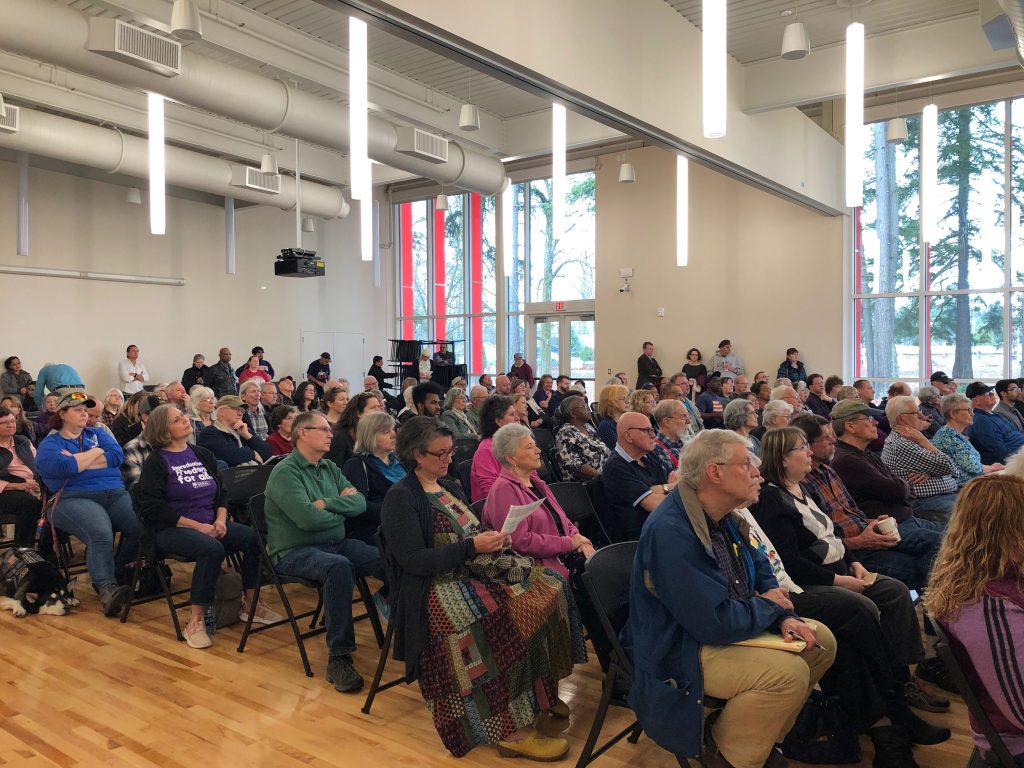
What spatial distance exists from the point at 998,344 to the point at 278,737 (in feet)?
37.4

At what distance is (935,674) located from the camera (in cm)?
325

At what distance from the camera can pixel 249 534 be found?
13.7ft

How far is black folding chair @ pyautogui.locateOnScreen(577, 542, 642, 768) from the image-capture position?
8.15ft

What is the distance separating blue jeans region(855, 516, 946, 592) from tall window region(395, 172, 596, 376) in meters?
11.5

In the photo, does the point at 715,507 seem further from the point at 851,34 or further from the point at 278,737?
the point at 851,34

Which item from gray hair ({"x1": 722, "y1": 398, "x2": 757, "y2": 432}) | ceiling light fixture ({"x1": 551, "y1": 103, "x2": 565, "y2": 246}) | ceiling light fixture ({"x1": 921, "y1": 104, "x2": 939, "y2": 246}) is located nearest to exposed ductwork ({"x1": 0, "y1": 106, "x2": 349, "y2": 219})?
ceiling light fixture ({"x1": 551, "y1": 103, "x2": 565, "y2": 246})

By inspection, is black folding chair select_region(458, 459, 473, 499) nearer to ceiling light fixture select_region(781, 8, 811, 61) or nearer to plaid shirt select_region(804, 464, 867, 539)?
plaid shirt select_region(804, 464, 867, 539)

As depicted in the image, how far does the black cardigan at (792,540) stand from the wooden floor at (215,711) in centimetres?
61

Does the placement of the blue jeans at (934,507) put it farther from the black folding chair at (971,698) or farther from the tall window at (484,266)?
the tall window at (484,266)

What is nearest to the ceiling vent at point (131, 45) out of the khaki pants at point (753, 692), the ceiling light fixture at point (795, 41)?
the ceiling light fixture at point (795, 41)

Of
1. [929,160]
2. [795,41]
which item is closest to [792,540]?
[795,41]

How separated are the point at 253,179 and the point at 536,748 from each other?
32.2 ft

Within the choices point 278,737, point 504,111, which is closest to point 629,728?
point 278,737

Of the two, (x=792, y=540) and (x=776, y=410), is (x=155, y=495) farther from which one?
(x=776, y=410)
